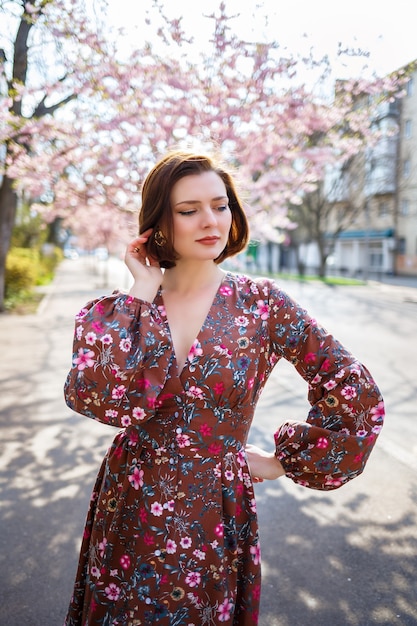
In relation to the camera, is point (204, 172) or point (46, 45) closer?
point (204, 172)

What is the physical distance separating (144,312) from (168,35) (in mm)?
5094

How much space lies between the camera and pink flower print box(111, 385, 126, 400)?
1462 millimetres

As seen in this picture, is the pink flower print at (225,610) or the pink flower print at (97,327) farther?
Answer: the pink flower print at (225,610)

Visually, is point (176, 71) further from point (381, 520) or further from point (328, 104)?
point (381, 520)

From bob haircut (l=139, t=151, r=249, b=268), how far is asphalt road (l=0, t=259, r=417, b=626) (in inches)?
72.7

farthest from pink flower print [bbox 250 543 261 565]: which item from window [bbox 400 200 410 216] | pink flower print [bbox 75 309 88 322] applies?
window [bbox 400 200 410 216]

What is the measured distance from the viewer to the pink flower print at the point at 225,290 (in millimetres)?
1695

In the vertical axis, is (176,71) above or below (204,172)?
above

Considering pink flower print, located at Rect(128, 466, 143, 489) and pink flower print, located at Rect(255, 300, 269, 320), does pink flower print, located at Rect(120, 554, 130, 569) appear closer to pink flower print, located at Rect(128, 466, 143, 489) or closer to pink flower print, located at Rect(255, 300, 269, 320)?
pink flower print, located at Rect(128, 466, 143, 489)

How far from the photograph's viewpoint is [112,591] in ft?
5.46

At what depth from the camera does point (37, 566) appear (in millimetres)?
2887

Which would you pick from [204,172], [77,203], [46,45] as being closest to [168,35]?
[46,45]

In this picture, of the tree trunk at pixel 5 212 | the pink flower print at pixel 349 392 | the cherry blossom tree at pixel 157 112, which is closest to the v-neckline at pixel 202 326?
the pink flower print at pixel 349 392

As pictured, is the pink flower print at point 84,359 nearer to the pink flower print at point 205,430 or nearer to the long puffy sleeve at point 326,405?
the pink flower print at point 205,430
